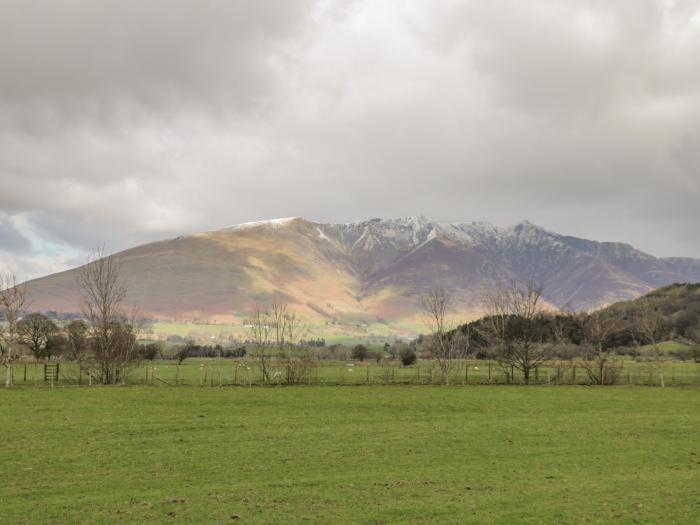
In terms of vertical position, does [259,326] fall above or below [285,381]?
above

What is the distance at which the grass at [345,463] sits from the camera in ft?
53.3

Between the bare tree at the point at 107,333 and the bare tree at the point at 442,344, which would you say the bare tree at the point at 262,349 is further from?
the bare tree at the point at 442,344

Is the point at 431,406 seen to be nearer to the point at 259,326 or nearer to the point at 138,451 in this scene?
the point at 138,451

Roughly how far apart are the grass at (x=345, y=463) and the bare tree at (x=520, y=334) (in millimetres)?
25320

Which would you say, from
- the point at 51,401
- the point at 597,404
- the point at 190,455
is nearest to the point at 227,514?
the point at 190,455

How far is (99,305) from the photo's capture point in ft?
223

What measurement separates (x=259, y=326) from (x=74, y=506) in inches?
2214

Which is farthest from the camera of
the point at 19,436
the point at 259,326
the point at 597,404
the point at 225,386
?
the point at 259,326

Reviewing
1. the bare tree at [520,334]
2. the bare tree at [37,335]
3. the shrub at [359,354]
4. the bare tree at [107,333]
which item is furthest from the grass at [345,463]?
the shrub at [359,354]

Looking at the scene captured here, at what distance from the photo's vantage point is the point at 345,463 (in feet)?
72.8

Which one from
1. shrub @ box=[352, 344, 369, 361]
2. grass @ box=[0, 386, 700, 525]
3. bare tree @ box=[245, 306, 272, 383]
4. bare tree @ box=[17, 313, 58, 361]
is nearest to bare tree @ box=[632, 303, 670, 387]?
grass @ box=[0, 386, 700, 525]

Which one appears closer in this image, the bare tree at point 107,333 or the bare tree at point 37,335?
the bare tree at point 107,333

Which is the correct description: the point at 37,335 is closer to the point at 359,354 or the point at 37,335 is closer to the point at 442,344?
the point at 359,354

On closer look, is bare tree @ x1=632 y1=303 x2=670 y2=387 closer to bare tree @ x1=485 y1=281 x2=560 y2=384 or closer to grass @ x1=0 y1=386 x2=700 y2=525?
bare tree @ x1=485 y1=281 x2=560 y2=384
